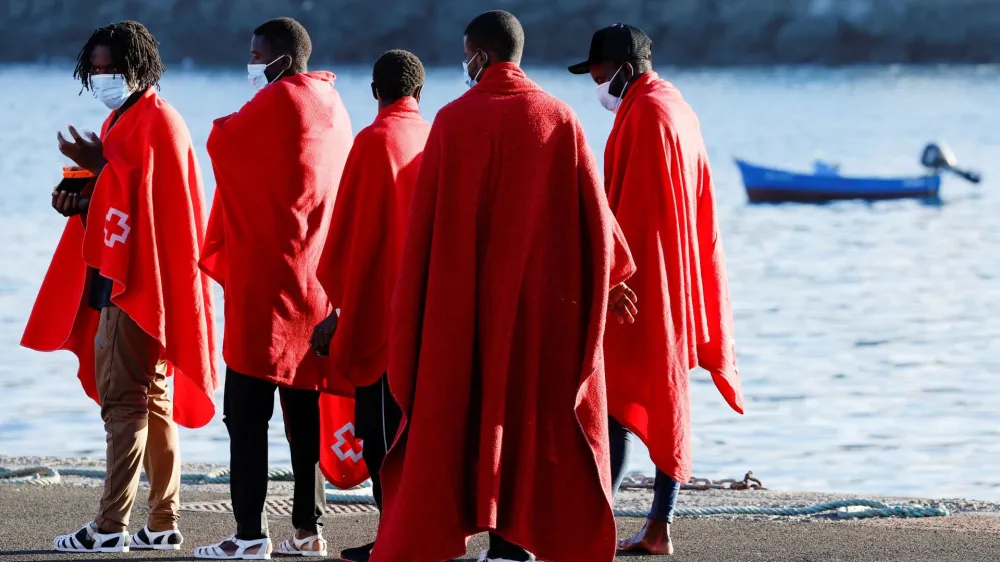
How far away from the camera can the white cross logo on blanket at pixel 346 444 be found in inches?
274

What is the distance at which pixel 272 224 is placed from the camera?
6.49 meters

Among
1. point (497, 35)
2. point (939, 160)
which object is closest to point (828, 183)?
point (939, 160)

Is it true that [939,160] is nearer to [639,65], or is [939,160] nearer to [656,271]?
[639,65]

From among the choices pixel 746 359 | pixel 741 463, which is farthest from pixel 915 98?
pixel 741 463

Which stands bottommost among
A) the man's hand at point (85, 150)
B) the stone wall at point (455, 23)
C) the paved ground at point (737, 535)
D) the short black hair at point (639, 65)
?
the paved ground at point (737, 535)

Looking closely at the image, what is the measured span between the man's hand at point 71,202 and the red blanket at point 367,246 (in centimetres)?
102

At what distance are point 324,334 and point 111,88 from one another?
1.27 metres

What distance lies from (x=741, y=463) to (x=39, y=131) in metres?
52.2

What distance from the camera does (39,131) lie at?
61.2 meters

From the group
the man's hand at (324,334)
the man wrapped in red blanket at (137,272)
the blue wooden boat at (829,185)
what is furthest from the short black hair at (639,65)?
the blue wooden boat at (829,185)

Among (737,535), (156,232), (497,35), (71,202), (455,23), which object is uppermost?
(455,23)

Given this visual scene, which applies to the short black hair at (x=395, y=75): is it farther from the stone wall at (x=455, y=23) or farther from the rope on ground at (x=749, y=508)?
the stone wall at (x=455, y=23)

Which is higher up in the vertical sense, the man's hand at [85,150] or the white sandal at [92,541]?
the man's hand at [85,150]

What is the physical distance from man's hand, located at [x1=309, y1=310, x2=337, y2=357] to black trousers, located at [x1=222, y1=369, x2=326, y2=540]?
0.29 meters
